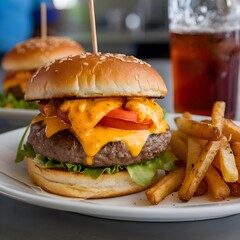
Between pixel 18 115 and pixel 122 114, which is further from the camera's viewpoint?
pixel 18 115

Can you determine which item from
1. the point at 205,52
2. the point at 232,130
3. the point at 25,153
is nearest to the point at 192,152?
the point at 232,130

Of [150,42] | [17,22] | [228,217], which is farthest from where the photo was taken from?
[150,42]

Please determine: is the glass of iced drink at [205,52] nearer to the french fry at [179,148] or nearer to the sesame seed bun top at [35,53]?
the sesame seed bun top at [35,53]

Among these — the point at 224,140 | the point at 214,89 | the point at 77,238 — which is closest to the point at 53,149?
the point at 77,238

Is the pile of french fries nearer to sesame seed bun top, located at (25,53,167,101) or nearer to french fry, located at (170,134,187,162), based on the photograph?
french fry, located at (170,134,187,162)

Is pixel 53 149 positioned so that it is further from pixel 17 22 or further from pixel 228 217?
pixel 17 22

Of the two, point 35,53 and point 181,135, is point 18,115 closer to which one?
point 35,53

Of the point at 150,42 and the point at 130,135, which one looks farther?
the point at 150,42
